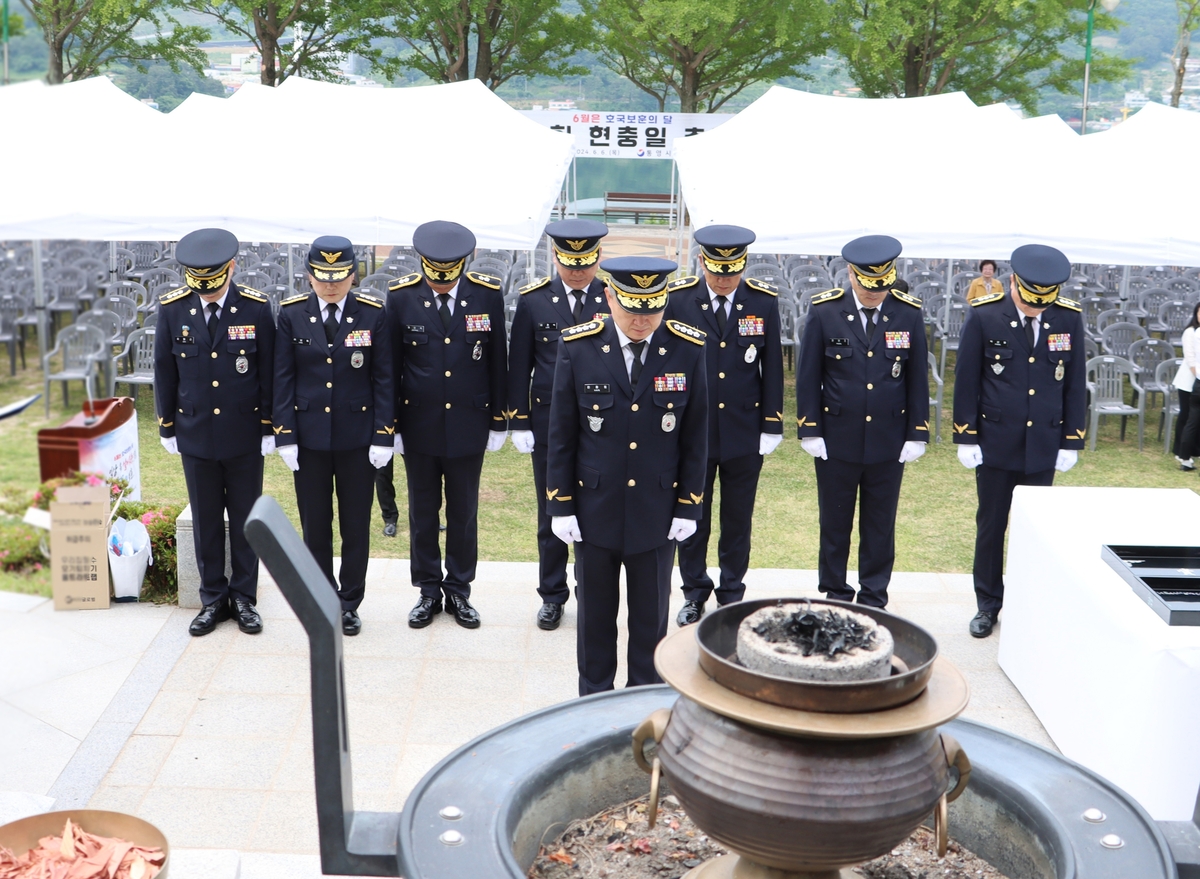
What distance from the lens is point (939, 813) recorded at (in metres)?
2.68

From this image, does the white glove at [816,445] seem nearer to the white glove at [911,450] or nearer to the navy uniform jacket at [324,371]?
the white glove at [911,450]

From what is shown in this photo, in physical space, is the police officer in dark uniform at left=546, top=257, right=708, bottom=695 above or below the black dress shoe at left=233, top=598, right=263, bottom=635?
above

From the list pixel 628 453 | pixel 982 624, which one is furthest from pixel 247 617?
pixel 982 624

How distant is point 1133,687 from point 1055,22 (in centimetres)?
1981

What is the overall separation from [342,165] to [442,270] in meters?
4.99

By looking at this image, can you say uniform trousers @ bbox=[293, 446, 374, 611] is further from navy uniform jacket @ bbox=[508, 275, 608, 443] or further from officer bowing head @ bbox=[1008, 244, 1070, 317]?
officer bowing head @ bbox=[1008, 244, 1070, 317]

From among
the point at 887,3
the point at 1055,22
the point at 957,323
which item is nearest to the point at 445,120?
the point at 957,323

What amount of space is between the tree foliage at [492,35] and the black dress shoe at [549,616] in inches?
693

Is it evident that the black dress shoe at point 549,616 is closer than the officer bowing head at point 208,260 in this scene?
No

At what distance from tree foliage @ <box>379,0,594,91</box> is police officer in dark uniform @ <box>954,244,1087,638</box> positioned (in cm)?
1748

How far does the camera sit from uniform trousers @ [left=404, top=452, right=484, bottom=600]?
19.3 ft

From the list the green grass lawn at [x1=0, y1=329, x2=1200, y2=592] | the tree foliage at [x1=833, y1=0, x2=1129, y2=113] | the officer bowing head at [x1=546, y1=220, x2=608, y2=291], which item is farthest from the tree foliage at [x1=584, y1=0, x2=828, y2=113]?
the officer bowing head at [x1=546, y1=220, x2=608, y2=291]

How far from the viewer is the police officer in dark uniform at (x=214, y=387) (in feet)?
17.9

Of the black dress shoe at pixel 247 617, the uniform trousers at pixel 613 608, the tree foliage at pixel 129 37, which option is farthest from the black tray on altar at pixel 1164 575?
the tree foliage at pixel 129 37
